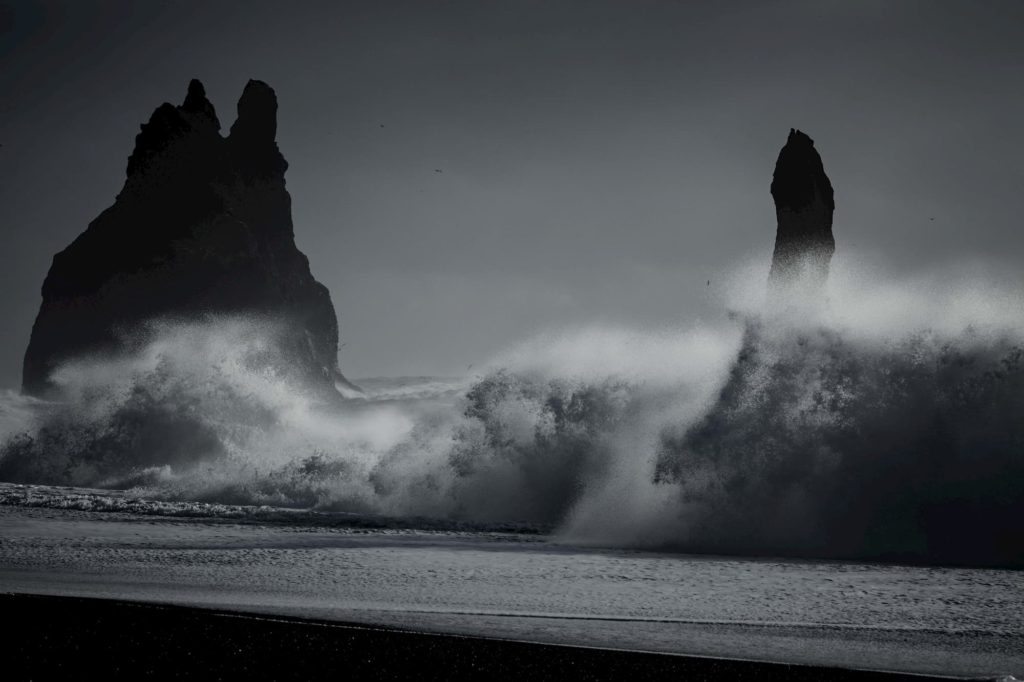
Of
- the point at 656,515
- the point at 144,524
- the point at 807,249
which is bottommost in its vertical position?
the point at 144,524

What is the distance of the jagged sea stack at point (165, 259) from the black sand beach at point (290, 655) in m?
58.1

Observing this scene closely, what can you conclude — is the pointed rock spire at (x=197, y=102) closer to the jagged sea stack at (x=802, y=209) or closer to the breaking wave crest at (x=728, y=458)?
the breaking wave crest at (x=728, y=458)

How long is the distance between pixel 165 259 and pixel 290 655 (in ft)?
204

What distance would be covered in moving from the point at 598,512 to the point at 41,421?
83.9ft

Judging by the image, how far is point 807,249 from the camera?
29.9 m

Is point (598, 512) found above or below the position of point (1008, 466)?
below

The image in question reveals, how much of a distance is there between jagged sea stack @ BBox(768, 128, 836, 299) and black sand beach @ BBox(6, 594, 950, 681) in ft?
84.1

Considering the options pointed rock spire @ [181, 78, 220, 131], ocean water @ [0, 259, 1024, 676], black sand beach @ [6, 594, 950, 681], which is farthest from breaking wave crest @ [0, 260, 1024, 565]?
pointed rock spire @ [181, 78, 220, 131]

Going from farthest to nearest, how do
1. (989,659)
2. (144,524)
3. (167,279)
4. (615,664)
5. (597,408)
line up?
(167,279) → (597,408) → (144,524) → (989,659) → (615,664)

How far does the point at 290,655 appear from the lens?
17.6ft

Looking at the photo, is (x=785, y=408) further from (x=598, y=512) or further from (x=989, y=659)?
(x=989, y=659)

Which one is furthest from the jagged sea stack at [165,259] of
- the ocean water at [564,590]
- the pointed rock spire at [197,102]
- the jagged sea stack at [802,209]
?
the ocean water at [564,590]

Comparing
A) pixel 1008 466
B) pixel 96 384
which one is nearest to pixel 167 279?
pixel 96 384

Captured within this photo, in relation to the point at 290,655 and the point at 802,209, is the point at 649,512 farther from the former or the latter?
the point at 802,209
